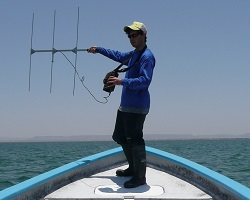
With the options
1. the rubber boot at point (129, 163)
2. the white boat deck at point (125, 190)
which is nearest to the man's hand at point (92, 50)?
the rubber boot at point (129, 163)

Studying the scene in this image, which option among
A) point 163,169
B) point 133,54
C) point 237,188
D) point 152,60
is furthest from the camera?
point 163,169

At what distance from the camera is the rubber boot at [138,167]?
11.6 ft

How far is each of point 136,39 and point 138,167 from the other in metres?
1.19

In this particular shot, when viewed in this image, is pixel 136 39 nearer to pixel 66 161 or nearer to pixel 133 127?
pixel 133 127

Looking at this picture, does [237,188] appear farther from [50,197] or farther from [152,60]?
[50,197]

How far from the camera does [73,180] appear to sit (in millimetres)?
3857

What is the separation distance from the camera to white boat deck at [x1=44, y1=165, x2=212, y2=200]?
3.36 metres

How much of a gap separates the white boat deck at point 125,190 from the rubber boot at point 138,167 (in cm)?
5

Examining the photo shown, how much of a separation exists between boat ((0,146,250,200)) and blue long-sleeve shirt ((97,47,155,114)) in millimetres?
754

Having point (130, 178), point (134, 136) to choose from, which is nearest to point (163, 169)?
point (130, 178)

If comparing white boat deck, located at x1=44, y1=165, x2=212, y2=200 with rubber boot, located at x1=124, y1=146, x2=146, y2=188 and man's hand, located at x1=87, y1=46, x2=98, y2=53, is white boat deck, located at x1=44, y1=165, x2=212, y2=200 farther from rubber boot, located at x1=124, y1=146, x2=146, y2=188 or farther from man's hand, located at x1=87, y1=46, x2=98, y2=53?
man's hand, located at x1=87, y1=46, x2=98, y2=53

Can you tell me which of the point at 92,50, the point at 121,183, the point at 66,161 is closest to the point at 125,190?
the point at 121,183

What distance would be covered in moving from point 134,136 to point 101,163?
85cm

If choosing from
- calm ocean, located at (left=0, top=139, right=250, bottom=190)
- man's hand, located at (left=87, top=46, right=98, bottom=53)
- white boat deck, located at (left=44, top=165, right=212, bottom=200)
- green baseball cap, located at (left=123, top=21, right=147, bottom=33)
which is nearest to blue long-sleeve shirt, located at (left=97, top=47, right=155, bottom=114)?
green baseball cap, located at (left=123, top=21, right=147, bottom=33)
